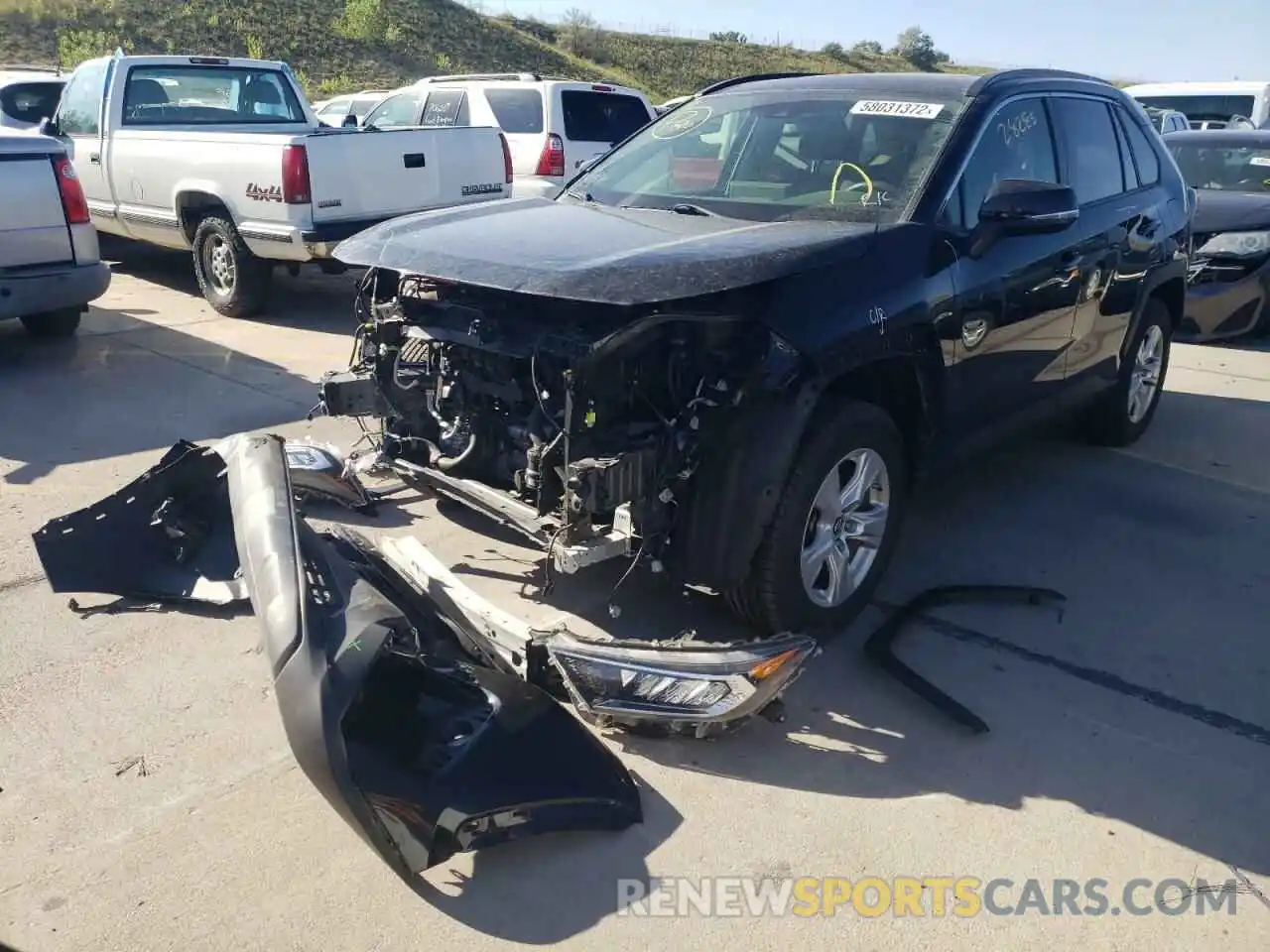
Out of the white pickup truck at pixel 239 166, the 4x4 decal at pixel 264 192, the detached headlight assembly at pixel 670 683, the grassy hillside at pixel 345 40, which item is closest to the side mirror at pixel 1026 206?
the detached headlight assembly at pixel 670 683

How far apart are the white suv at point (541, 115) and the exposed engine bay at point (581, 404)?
7.04m

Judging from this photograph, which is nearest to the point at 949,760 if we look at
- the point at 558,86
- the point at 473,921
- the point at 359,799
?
the point at 473,921

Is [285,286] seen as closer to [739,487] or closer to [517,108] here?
[517,108]

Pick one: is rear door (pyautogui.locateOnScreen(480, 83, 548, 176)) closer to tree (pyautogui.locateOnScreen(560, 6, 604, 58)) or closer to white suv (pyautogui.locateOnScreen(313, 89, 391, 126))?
white suv (pyautogui.locateOnScreen(313, 89, 391, 126))

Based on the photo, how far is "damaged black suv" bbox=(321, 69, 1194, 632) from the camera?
3309mm

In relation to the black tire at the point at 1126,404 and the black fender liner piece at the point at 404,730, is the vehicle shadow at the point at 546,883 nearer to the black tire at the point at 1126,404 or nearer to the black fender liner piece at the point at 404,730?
the black fender liner piece at the point at 404,730

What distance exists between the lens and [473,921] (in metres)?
2.57

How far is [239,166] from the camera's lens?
26.8ft

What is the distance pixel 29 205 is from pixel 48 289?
1.74 ft

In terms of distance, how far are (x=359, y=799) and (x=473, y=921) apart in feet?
1.32

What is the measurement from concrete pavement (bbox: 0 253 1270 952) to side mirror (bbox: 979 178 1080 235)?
1.43m

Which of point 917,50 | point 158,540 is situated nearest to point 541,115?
point 158,540

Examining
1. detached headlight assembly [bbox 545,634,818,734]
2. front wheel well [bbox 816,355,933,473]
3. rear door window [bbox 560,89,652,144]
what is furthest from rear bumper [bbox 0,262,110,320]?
front wheel well [bbox 816,355,933,473]

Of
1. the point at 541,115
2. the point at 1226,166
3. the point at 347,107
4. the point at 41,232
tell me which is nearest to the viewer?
the point at 41,232
